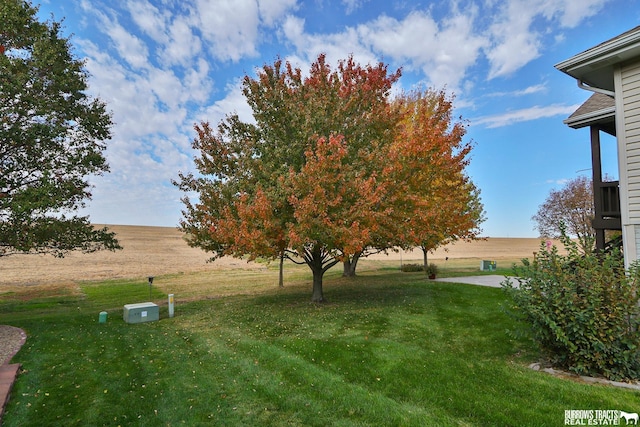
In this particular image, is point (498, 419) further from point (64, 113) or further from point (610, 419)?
point (64, 113)

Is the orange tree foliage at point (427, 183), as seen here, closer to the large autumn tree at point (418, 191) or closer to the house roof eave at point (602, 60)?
the large autumn tree at point (418, 191)

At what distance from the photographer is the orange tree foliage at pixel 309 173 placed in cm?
1064

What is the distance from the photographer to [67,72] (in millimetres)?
12133

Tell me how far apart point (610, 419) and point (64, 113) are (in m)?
17.0

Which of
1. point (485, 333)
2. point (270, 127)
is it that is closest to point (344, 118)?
point (270, 127)

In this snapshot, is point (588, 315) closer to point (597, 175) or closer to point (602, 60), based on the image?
point (597, 175)

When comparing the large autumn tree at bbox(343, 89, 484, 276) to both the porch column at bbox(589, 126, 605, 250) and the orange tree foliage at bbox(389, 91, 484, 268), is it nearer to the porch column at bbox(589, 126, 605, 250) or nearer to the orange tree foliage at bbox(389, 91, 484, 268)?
the orange tree foliage at bbox(389, 91, 484, 268)

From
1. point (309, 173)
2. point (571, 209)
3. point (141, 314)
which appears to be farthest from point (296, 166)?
point (571, 209)

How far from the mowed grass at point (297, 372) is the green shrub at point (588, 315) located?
2.12 feet

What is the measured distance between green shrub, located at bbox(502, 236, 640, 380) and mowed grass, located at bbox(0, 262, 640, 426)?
0.64 meters

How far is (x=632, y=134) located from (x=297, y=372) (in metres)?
9.49

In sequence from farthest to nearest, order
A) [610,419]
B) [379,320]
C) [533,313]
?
[379,320] < [533,313] < [610,419]

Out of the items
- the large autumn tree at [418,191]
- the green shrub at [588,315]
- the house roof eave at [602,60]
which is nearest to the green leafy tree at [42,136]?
the large autumn tree at [418,191]

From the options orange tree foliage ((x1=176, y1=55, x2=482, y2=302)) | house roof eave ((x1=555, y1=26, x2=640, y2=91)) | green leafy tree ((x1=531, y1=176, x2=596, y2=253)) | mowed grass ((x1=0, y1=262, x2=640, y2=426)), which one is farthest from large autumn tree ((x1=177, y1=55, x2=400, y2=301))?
green leafy tree ((x1=531, y1=176, x2=596, y2=253))
